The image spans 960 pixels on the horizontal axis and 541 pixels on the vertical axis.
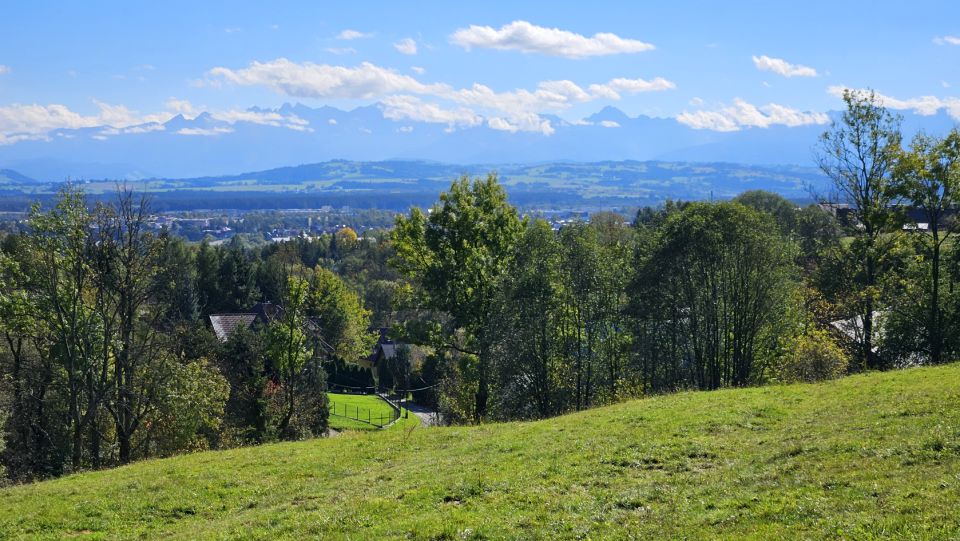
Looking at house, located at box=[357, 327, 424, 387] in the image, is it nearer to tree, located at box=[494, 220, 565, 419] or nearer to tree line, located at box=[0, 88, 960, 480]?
tree line, located at box=[0, 88, 960, 480]

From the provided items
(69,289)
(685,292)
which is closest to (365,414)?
(685,292)

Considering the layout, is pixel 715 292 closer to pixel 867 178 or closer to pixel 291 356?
pixel 867 178

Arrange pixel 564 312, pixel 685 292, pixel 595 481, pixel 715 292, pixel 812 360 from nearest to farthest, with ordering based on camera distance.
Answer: pixel 595 481 → pixel 812 360 → pixel 564 312 → pixel 715 292 → pixel 685 292

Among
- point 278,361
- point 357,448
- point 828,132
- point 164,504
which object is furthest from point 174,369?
point 828,132

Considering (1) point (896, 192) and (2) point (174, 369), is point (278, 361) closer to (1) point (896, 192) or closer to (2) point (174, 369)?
(2) point (174, 369)

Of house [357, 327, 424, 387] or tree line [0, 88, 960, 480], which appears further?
house [357, 327, 424, 387]

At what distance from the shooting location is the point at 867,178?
38.2 m

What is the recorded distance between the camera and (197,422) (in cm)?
3669

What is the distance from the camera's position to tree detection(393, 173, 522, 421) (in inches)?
1462

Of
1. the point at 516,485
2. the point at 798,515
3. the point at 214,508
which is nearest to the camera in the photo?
the point at 798,515

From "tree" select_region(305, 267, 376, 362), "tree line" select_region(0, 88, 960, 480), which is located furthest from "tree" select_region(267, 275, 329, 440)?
"tree" select_region(305, 267, 376, 362)

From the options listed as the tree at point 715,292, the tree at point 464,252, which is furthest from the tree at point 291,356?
the tree at point 715,292

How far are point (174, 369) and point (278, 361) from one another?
8080mm

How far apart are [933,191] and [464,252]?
74.9 ft
